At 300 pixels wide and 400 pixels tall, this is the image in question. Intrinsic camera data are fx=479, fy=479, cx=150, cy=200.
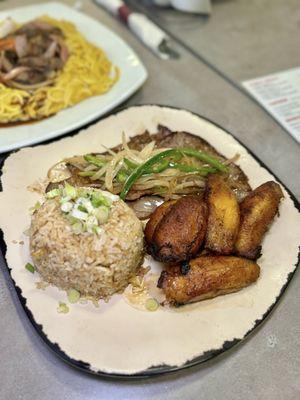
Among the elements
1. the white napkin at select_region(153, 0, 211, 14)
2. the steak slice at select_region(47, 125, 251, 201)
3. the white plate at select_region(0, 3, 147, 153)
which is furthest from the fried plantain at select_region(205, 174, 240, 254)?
the white napkin at select_region(153, 0, 211, 14)

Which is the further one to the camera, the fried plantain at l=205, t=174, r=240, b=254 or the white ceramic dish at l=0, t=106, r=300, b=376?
the fried plantain at l=205, t=174, r=240, b=254

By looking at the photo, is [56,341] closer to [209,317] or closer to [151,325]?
[151,325]

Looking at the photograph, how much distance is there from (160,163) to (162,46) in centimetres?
161

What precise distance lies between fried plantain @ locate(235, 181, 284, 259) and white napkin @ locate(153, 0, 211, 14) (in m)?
2.24

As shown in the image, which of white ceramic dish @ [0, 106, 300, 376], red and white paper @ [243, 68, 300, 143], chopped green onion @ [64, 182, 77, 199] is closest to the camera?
white ceramic dish @ [0, 106, 300, 376]

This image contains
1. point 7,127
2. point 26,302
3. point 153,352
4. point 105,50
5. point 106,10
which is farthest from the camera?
point 106,10

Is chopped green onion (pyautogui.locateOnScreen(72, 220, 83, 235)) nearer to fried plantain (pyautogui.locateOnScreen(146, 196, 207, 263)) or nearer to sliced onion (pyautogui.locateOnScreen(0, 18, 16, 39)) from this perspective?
fried plantain (pyautogui.locateOnScreen(146, 196, 207, 263))

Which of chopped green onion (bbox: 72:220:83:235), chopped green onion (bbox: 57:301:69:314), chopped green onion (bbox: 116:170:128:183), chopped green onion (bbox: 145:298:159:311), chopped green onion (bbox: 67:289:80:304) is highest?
chopped green onion (bbox: 72:220:83:235)

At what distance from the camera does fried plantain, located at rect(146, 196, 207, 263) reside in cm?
179

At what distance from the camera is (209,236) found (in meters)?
1.87

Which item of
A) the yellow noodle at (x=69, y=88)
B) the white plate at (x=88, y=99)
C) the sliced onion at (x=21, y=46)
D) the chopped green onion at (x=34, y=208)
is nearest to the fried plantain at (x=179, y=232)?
the chopped green onion at (x=34, y=208)

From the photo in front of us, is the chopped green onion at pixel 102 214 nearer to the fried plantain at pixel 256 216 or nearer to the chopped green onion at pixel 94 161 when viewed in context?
the chopped green onion at pixel 94 161

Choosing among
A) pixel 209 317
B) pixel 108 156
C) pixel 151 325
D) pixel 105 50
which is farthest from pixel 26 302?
Answer: pixel 105 50


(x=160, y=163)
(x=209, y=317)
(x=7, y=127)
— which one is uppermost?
(x=160, y=163)
